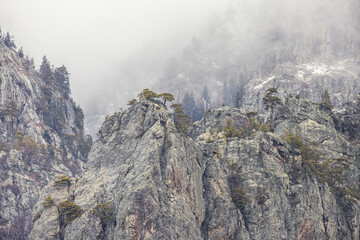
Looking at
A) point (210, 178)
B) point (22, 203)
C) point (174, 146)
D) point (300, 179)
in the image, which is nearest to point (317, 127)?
point (300, 179)

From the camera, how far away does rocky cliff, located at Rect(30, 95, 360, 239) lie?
223 feet

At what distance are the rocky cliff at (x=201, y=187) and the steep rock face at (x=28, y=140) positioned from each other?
130 ft

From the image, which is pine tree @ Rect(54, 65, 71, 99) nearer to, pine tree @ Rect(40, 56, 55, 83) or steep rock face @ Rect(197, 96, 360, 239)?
pine tree @ Rect(40, 56, 55, 83)

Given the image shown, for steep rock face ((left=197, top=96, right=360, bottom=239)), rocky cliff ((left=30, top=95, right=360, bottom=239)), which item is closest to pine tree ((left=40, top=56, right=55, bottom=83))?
rocky cliff ((left=30, top=95, right=360, bottom=239))

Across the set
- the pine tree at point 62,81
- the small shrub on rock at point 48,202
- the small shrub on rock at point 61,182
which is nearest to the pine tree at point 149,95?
the small shrub on rock at point 61,182

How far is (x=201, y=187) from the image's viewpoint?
7781 centimetres

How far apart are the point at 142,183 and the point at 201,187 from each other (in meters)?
14.2

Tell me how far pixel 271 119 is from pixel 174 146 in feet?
141

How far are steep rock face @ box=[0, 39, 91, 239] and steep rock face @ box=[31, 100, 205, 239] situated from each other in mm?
40915

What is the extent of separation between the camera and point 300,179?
8894cm

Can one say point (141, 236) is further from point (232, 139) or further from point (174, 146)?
point (232, 139)

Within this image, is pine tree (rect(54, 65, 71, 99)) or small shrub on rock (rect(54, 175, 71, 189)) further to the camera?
pine tree (rect(54, 65, 71, 99))

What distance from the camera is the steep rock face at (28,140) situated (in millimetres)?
114250

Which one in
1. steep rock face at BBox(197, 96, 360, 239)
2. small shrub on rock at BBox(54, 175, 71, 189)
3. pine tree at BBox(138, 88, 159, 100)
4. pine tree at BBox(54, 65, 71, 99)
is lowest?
steep rock face at BBox(197, 96, 360, 239)
